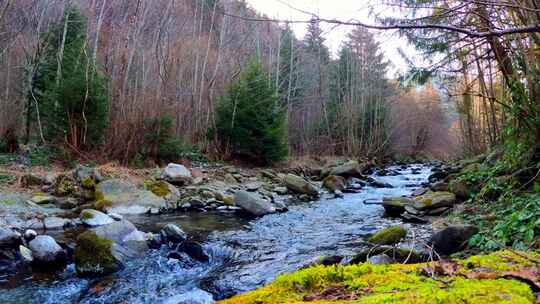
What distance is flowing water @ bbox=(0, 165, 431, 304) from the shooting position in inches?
151

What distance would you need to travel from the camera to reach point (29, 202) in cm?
708

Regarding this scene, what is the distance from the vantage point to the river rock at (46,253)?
4.57 m

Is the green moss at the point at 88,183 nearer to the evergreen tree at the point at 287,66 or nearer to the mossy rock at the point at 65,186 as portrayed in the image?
the mossy rock at the point at 65,186

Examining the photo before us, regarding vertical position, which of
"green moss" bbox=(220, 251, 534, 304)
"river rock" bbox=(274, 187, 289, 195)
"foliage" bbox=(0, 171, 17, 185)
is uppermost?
"green moss" bbox=(220, 251, 534, 304)

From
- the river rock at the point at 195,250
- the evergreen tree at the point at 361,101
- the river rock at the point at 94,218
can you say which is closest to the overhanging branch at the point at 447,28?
the river rock at the point at 195,250

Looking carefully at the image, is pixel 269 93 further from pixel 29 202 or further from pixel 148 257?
pixel 148 257

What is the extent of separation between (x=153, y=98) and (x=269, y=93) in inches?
200

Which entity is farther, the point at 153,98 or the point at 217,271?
the point at 153,98

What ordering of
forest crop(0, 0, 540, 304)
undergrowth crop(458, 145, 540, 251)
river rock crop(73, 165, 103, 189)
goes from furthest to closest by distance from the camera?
1. river rock crop(73, 165, 103, 189)
2. undergrowth crop(458, 145, 540, 251)
3. forest crop(0, 0, 540, 304)

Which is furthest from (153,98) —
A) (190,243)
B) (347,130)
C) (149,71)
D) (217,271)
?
(347,130)

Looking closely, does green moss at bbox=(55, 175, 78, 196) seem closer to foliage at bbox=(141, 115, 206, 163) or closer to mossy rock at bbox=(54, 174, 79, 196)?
mossy rock at bbox=(54, 174, 79, 196)

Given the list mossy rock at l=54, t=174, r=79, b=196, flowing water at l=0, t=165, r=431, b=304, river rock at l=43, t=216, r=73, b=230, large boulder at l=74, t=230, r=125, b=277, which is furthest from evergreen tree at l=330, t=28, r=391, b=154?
large boulder at l=74, t=230, r=125, b=277

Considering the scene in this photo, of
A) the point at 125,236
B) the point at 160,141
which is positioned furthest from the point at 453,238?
the point at 160,141

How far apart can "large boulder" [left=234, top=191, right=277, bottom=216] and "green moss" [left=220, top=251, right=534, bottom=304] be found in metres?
6.28
